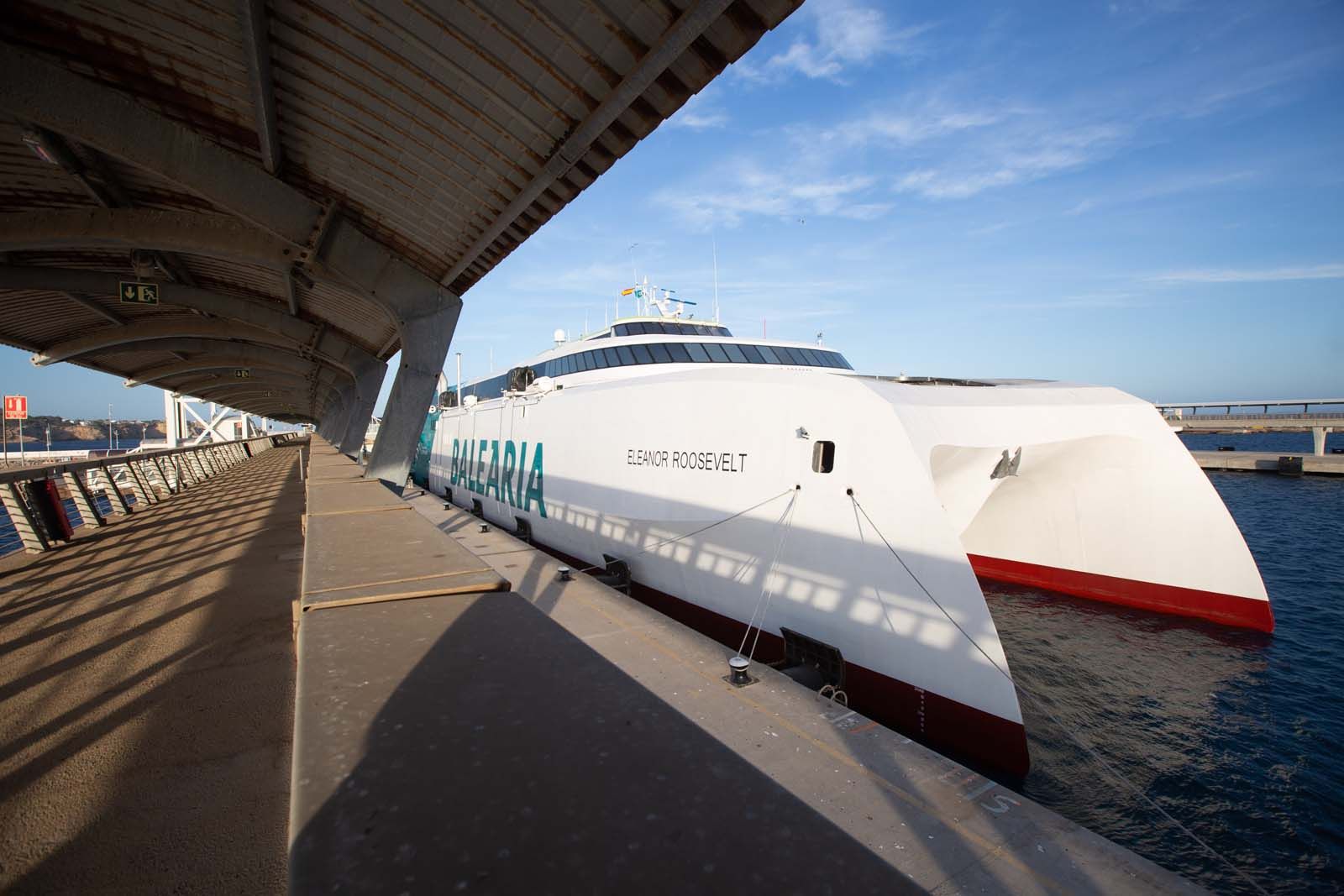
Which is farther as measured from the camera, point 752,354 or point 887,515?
point 752,354

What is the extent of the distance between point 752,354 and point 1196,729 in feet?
27.0

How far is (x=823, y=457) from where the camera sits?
5273 mm

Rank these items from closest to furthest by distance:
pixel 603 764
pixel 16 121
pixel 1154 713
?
pixel 603 764 < pixel 1154 713 < pixel 16 121

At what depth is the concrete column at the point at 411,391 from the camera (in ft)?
35.5

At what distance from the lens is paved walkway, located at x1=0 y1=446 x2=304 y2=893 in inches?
98.7

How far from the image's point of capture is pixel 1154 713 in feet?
19.2

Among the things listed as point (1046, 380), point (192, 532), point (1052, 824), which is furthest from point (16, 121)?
point (1046, 380)

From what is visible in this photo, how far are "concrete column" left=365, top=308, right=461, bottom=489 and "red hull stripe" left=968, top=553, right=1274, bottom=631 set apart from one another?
9.83 m

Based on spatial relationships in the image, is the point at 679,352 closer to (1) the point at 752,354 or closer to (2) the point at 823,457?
(1) the point at 752,354

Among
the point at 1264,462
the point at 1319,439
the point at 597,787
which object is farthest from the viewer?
the point at 1319,439

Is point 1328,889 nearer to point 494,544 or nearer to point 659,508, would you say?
point 659,508

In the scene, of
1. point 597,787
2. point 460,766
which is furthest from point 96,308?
point 597,787

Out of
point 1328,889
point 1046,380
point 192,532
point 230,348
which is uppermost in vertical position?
point 230,348

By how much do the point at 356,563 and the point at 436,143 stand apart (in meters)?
4.85
